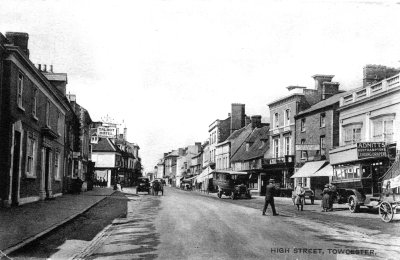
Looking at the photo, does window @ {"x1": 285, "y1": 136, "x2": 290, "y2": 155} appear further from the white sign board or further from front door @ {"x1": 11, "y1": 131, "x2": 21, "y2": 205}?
the white sign board

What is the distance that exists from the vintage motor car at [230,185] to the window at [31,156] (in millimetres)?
16848

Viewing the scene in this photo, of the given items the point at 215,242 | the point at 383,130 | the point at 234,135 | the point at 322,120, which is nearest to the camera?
the point at 215,242

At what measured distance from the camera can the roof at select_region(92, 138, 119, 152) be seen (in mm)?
70750

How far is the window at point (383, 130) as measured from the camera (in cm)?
2450

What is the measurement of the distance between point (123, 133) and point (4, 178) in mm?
77019

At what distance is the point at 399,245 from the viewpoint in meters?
10.0

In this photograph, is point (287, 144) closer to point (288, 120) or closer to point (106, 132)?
point (288, 120)

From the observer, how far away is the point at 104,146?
71438mm

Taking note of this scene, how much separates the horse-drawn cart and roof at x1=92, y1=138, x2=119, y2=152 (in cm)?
Answer: 5820

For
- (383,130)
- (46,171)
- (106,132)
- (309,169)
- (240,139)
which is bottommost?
(46,171)

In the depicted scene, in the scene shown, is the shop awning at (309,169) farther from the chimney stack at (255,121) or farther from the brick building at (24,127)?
the chimney stack at (255,121)

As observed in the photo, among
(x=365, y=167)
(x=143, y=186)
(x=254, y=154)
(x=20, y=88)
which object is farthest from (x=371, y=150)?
(x=254, y=154)

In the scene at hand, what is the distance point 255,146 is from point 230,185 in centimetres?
1732

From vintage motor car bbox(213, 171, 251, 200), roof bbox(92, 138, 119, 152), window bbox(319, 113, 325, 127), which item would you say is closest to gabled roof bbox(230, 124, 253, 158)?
vintage motor car bbox(213, 171, 251, 200)
